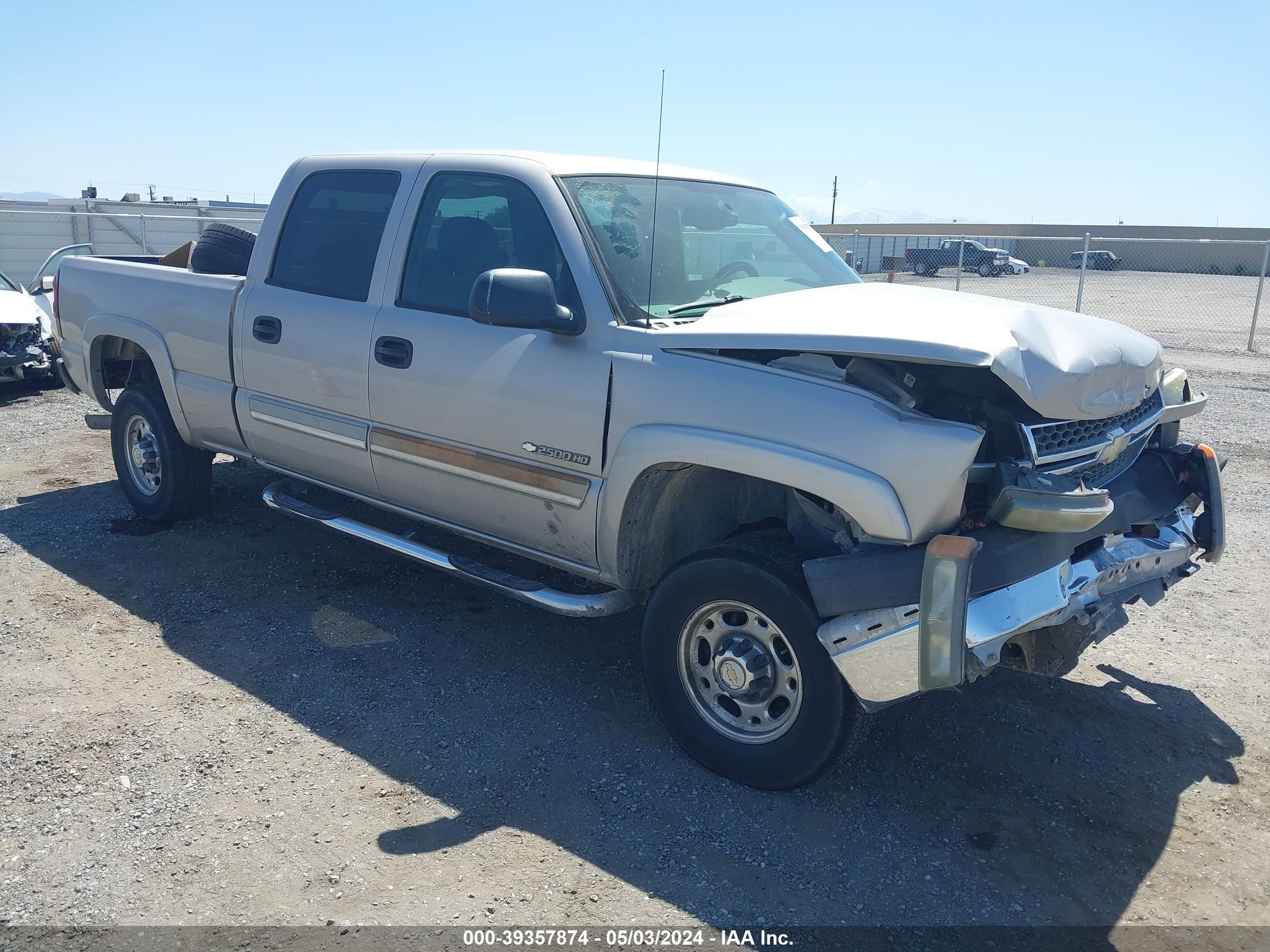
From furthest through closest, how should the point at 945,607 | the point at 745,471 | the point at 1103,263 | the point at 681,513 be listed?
the point at 1103,263
the point at 681,513
the point at 745,471
the point at 945,607

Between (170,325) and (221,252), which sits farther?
(221,252)

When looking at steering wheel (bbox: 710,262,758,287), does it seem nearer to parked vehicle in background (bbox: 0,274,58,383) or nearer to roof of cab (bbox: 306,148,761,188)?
roof of cab (bbox: 306,148,761,188)

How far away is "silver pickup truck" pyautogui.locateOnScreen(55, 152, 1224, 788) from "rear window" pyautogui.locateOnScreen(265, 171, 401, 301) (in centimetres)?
2

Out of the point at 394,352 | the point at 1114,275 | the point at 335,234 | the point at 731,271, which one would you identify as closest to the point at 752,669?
the point at 731,271

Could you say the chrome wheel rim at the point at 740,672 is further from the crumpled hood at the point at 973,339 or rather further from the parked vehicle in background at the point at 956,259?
the parked vehicle in background at the point at 956,259

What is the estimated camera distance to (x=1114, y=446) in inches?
141

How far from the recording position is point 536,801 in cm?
353

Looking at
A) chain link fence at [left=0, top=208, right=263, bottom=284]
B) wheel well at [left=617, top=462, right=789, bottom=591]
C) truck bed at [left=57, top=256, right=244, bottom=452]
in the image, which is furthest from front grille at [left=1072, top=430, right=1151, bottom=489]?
chain link fence at [left=0, top=208, right=263, bottom=284]

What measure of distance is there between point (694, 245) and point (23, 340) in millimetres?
9139

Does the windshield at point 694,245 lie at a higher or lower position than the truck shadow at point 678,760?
higher

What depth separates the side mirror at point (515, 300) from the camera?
143 inches

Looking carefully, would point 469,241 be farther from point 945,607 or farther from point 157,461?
point 157,461

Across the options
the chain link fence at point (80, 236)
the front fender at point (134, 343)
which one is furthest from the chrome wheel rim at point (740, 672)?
the chain link fence at point (80, 236)

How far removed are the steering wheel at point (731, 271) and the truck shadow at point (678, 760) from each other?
1.76 metres
